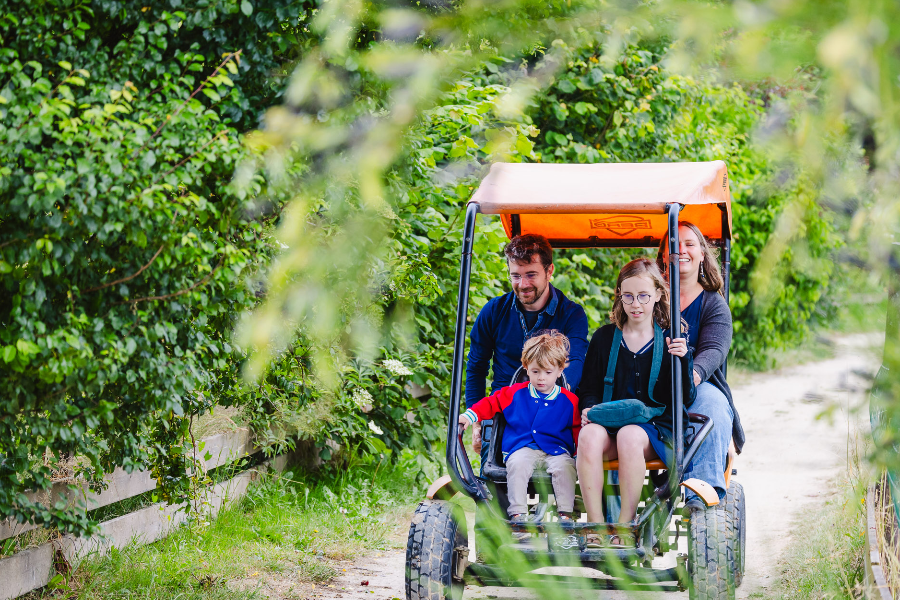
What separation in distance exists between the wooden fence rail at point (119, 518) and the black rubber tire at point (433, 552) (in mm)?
1256

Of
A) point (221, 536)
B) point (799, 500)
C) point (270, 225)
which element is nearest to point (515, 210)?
point (270, 225)

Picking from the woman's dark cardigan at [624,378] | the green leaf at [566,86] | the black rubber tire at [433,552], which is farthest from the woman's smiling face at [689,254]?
the green leaf at [566,86]

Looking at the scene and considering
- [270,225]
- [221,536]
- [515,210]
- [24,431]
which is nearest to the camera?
[24,431]

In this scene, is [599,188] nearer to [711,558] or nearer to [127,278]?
[711,558]

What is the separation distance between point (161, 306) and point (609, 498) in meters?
1.98

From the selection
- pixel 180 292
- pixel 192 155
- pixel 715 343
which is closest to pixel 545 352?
pixel 715 343

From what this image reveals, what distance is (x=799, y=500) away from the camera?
6395 millimetres

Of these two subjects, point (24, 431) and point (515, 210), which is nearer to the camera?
point (24, 431)

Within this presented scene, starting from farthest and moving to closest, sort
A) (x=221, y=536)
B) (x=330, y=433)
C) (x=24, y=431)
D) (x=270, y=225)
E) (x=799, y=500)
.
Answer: (x=799, y=500), (x=330, y=433), (x=221, y=536), (x=270, y=225), (x=24, y=431)

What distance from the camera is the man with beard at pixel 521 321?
4.29 meters

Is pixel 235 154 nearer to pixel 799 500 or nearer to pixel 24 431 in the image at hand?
pixel 24 431

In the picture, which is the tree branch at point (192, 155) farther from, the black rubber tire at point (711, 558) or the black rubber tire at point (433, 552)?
the black rubber tire at point (711, 558)

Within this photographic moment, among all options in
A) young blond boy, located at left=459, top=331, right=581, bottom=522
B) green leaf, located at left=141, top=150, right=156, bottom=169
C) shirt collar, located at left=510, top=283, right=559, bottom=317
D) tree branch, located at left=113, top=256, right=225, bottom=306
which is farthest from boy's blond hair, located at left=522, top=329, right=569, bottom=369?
green leaf, located at left=141, top=150, right=156, bottom=169

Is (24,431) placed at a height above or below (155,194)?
below
